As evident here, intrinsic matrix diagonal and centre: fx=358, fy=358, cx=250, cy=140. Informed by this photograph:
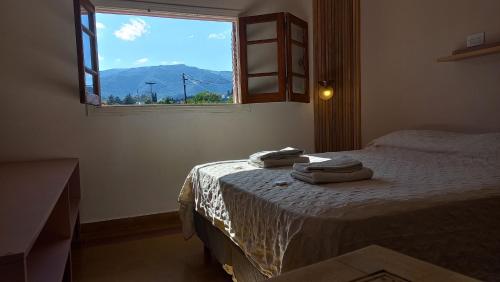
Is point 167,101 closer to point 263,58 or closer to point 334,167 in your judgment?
point 263,58

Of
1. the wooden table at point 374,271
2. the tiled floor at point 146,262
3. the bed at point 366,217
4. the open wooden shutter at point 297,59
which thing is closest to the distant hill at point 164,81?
the open wooden shutter at point 297,59

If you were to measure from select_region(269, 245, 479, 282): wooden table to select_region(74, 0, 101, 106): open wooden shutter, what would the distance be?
2533mm

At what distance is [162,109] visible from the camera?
11.2ft

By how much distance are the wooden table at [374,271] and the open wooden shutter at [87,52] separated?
2533 millimetres

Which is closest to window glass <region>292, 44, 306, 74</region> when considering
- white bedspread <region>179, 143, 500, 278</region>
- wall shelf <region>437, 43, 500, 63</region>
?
wall shelf <region>437, 43, 500, 63</region>

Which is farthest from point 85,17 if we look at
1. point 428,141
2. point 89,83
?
point 428,141

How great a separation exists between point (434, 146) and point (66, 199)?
2.40m

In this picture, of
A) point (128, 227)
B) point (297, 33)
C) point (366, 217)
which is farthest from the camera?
point (297, 33)

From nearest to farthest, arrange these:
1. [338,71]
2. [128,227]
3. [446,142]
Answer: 1. [446,142]
2. [128,227]
3. [338,71]

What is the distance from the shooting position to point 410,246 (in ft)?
4.10

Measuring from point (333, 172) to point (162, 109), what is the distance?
2140 millimetres

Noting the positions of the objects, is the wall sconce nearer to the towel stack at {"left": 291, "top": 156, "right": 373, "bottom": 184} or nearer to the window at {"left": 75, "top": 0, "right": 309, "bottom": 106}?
the window at {"left": 75, "top": 0, "right": 309, "bottom": 106}

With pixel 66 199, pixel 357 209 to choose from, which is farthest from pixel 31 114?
pixel 357 209

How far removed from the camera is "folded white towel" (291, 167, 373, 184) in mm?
1690
